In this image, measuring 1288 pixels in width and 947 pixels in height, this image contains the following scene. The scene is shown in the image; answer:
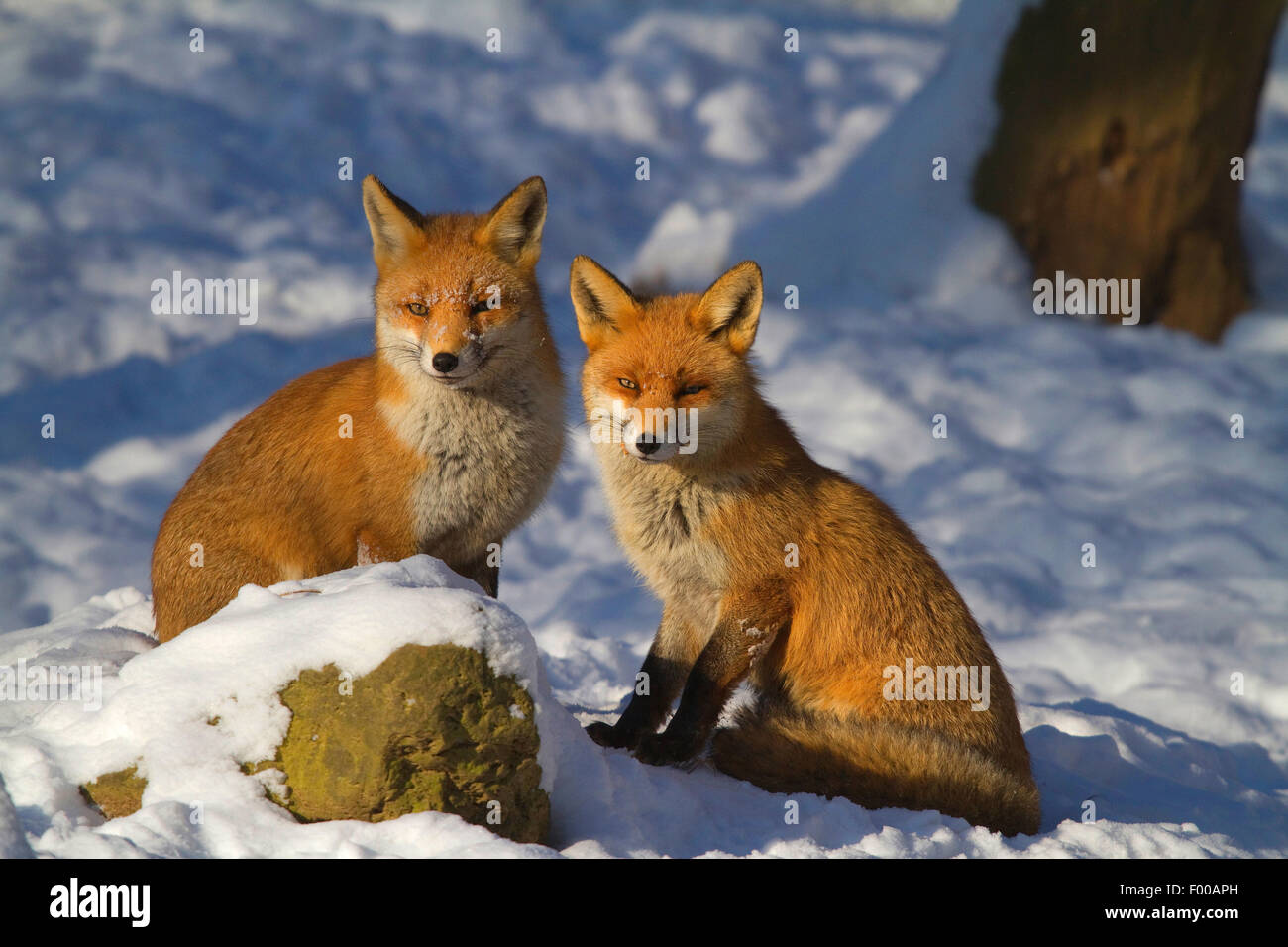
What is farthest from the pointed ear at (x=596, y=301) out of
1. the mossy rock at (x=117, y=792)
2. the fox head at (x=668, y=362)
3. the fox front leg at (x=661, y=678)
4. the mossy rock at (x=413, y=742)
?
the mossy rock at (x=117, y=792)

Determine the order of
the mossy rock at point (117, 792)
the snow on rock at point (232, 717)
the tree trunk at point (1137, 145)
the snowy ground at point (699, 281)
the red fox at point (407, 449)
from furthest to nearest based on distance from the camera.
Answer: the tree trunk at point (1137, 145), the snowy ground at point (699, 281), the red fox at point (407, 449), the mossy rock at point (117, 792), the snow on rock at point (232, 717)

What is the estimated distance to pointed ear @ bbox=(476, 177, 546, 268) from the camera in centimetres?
345

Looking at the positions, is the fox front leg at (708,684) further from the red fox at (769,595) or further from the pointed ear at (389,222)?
the pointed ear at (389,222)

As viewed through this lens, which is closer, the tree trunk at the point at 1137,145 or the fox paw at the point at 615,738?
the fox paw at the point at 615,738

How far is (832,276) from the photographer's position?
9164 millimetres

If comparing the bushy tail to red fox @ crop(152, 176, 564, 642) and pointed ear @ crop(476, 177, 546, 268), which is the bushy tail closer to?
red fox @ crop(152, 176, 564, 642)

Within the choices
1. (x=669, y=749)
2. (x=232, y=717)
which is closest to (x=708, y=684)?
(x=669, y=749)

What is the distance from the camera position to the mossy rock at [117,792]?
2.59m

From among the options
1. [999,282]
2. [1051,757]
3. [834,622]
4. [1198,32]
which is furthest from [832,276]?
[834,622]

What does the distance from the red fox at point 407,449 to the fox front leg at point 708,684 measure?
797 mm

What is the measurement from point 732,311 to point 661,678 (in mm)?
1121

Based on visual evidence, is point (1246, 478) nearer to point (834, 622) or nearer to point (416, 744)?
point (834, 622)

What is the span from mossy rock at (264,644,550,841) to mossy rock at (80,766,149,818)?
0.33 metres

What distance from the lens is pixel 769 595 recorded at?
326 cm
